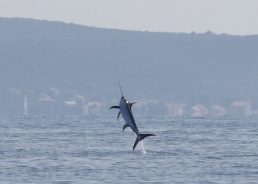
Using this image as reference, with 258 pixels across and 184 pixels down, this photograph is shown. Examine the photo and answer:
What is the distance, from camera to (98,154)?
245 ft

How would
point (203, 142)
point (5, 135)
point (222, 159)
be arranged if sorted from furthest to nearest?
point (5, 135) → point (203, 142) → point (222, 159)

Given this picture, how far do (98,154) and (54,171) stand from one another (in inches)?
489

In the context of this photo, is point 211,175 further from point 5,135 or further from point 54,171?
point 5,135

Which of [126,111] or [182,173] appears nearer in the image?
[126,111]

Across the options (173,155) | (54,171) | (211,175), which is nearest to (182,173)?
(211,175)

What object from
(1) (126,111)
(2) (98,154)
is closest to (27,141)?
(2) (98,154)

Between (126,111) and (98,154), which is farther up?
(98,154)

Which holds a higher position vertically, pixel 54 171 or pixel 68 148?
pixel 68 148

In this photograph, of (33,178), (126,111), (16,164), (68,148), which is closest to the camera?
(126,111)

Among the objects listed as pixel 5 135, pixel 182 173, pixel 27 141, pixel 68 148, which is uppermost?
pixel 5 135

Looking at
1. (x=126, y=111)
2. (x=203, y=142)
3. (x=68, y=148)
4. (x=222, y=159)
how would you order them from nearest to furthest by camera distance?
(x=126, y=111)
(x=222, y=159)
(x=68, y=148)
(x=203, y=142)

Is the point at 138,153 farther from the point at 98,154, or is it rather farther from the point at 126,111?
the point at 126,111

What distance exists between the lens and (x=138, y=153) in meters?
75.6

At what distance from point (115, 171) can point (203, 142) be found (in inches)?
1132
